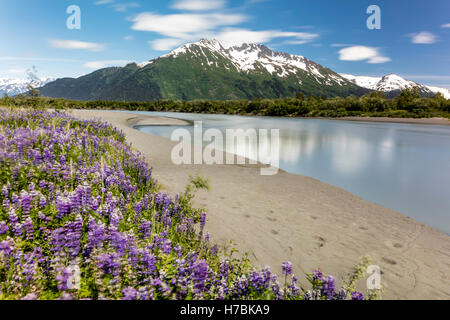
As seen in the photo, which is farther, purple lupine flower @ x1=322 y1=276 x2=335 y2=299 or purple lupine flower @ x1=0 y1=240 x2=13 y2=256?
purple lupine flower @ x1=322 y1=276 x2=335 y2=299

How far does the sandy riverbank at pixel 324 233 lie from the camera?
5.75 metres

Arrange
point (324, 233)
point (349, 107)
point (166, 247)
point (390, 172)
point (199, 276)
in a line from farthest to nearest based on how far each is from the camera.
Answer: point (349, 107) < point (390, 172) < point (324, 233) < point (166, 247) < point (199, 276)

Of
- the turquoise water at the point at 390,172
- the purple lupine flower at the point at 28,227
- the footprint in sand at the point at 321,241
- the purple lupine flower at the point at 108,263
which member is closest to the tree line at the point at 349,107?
the turquoise water at the point at 390,172

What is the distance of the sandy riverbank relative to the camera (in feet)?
18.9

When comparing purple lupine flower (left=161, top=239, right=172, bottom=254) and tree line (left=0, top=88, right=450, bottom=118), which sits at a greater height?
tree line (left=0, top=88, right=450, bottom=118)

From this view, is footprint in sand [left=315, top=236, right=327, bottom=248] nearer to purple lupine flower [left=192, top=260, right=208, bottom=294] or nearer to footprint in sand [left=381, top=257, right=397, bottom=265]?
footprint in sand [left=381, top=257, right=397, bottom=265]

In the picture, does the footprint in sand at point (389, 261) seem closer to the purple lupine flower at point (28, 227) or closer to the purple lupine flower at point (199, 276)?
the purple lupine flower at point (199, 276)

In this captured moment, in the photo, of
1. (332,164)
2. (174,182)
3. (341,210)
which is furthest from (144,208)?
(332,164)

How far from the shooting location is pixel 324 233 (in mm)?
7559

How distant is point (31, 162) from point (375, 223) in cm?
1114

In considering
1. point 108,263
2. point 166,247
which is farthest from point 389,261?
point 108,263

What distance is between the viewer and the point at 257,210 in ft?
29.9

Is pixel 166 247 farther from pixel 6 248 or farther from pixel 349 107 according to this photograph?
pixel 349 107

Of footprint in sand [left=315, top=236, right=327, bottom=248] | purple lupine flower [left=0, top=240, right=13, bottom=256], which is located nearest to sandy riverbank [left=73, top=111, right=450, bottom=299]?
footprint in sand [left=315, top=236, right=327, bottom=248]
